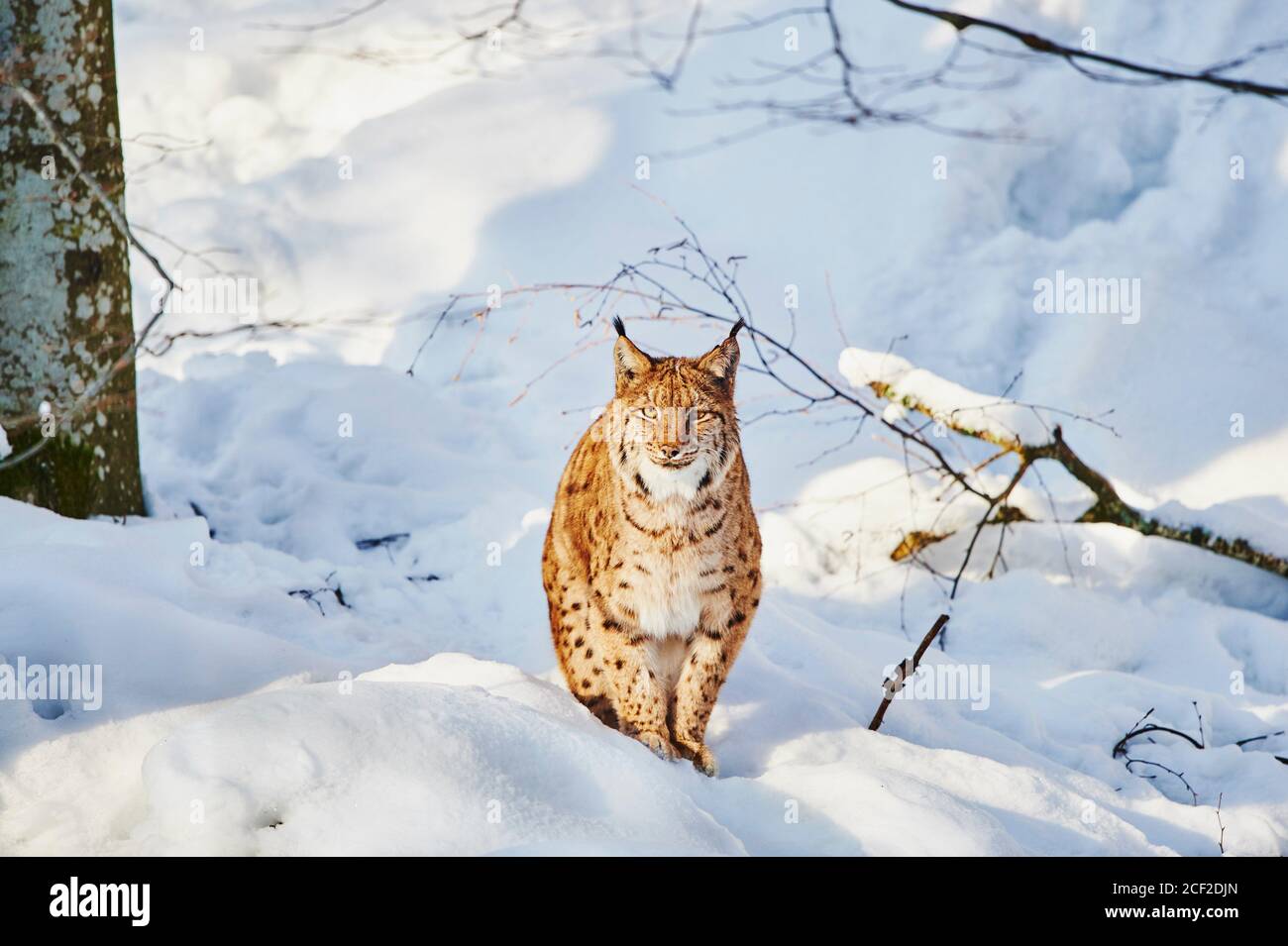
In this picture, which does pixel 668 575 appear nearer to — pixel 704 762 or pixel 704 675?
pixel 704 675

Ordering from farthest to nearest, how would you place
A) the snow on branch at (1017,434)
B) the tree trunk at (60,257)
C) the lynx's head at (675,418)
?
the snow on branch at (1017,434) → the tree trunk at (60,257) → the lynx's head at (675,418)

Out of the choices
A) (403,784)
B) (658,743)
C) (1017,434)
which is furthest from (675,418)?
(1017,434)

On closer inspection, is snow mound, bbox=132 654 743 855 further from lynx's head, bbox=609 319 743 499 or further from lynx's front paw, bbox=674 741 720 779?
lynx's head, bbox=609 319 743 499

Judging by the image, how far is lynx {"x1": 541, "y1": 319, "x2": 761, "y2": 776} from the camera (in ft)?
10.7

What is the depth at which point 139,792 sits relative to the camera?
2.79m

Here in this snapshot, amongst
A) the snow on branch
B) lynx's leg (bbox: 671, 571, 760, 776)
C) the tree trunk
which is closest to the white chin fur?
lynx's leg (bbox: 671, 571, 760, 776)

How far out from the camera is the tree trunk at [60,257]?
15.4ft

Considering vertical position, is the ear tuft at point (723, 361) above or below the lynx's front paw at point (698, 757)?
above

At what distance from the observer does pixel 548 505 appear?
19.2ft

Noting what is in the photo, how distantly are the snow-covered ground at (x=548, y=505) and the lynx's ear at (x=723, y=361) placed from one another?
1.00 meters

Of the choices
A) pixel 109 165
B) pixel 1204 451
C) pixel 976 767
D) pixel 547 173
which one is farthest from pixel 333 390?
pixel 1204 451

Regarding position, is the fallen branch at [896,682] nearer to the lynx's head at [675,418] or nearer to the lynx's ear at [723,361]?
A: the lynx's head at [675,418]

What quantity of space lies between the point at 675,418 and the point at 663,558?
41 centimetres

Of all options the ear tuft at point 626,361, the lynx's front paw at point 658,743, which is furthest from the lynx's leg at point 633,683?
the ear tuft at point 626,361
